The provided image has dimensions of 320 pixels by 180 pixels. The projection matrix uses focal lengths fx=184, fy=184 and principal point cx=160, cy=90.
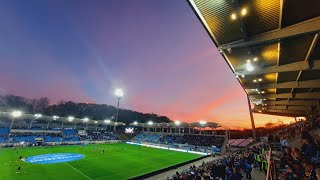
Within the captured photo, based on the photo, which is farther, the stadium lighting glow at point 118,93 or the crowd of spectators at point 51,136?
the stadium lighting glow at point 118,93

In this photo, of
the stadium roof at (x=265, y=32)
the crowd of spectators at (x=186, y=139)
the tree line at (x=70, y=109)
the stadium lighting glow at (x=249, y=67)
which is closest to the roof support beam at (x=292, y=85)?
the stadium roof at (x=265, y=32)

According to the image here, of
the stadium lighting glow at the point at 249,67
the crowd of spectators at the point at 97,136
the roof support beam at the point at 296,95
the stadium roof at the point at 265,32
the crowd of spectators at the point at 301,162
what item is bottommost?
the crowd of spectators at the point at 97,136

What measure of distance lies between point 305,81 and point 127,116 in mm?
112977

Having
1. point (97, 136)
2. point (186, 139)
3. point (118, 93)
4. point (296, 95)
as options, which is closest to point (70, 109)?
point (97, 136)

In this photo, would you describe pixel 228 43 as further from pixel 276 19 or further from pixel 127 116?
pixel 127 116

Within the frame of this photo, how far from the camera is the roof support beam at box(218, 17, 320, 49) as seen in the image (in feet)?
30.5

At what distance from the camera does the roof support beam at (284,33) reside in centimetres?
931

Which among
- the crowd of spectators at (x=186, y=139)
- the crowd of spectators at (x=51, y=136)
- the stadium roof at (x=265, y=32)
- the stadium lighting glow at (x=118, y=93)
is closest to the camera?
the stadium roof at (x=265, y=32)

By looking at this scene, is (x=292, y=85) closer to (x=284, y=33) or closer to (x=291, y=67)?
(x=291, y=67)

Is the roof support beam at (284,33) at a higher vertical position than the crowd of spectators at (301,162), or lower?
higher

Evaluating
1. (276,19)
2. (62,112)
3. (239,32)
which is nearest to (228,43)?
(239,32)

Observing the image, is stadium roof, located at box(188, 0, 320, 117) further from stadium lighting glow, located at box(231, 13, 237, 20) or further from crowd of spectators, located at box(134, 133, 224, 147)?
crowd of spectators, located at box(134, 133, 224, 147)

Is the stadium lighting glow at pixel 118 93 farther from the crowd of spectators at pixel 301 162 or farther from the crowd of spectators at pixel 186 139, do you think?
the crowd of spectators at pixel 301 162

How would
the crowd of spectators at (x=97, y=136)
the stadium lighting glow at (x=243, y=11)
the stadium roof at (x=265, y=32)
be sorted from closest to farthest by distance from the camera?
1. the stadium roof at (x=265, y=32)
2. the stadium lighting glow at (x=243, y=11)
3. the crowd of spectators at (x=97, y=136)
